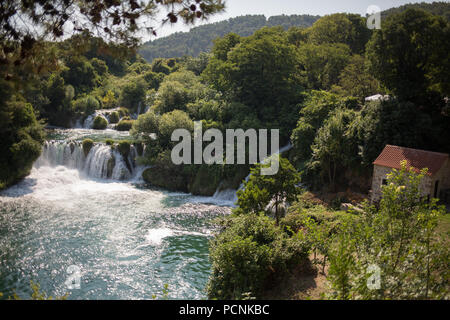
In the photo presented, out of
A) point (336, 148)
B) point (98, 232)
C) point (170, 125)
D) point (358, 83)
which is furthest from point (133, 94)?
point (336, 148)

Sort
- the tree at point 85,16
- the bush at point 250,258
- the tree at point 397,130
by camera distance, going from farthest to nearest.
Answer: the tree at point 397,130
the bush at point 250,258
the tree at point 85,16

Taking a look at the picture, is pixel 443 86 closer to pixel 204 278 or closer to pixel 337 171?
pixel 337 171

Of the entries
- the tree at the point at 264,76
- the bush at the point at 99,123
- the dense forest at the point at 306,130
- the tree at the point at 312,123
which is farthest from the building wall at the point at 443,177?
the bush at the point at 99,123

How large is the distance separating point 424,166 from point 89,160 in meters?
24.0

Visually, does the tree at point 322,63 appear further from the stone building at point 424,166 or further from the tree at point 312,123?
the stone building at point 424,166

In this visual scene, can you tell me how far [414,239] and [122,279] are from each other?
10.7 metres

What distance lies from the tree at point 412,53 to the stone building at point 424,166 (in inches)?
175

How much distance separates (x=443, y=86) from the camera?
1791 centimetres

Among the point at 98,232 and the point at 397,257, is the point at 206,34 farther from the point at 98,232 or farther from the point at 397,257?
the point at 397,257

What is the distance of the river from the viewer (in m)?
13.2

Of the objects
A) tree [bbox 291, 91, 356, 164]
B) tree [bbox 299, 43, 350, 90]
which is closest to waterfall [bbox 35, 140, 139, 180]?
tree [bbox 291, 91, 356, 164]

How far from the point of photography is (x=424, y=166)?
1587 centimetres

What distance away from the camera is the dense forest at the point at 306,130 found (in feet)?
23.2
